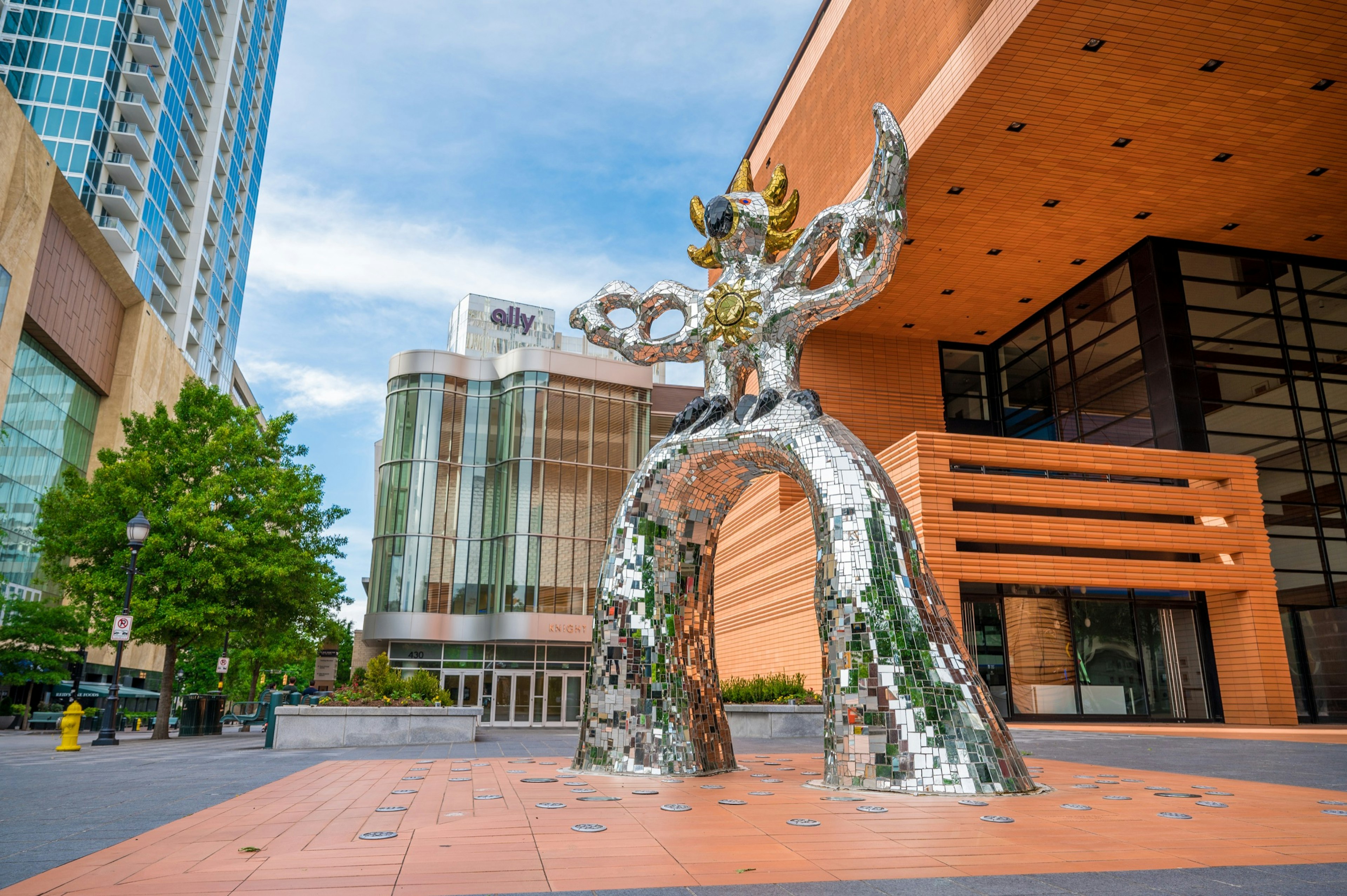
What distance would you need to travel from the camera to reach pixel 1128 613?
18719 millimetres

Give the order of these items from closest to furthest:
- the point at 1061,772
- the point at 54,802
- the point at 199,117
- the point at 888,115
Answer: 1. the point at 54,802
2. the point at 888,115
3. the point at 1061,772
4. the point at 199,117

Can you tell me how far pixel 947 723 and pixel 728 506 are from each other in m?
2.88

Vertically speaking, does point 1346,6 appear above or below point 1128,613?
above

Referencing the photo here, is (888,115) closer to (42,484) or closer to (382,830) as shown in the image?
(382,830)

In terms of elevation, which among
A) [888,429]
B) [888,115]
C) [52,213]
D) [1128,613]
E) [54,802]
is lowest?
[54,802]

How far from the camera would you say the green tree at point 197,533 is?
63.1 ft

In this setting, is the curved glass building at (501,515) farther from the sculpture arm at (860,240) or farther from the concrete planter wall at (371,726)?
the sculpture arm at (860,240)

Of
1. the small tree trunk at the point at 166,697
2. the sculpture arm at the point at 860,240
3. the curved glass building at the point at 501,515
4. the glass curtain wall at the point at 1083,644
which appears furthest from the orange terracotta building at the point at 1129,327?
the small tree trunk at the point at 166,697

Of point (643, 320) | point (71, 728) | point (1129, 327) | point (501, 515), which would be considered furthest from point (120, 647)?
point (1129, 327)

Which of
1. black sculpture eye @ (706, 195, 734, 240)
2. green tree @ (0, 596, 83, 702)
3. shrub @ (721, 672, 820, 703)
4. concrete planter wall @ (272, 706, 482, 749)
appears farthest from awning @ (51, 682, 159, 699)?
black sculpture eye @ (706, 195, 734, 240)

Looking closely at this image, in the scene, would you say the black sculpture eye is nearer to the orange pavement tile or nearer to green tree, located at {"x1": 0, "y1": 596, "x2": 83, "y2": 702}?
the orange pavement tile

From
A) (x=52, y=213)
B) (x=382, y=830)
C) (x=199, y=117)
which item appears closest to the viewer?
(x=382, y=830)

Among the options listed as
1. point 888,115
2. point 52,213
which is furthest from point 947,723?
point 52,213

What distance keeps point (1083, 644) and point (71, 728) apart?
19.6 meters
